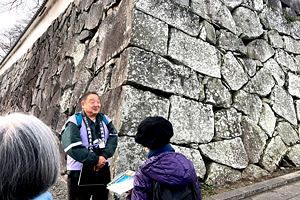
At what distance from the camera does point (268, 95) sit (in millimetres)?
5086

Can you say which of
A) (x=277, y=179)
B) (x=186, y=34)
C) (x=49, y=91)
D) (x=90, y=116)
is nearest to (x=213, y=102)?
(x=186, y=34)

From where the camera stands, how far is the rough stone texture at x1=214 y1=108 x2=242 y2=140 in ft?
13.6

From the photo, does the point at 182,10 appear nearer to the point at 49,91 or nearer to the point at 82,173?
the point at 82,173

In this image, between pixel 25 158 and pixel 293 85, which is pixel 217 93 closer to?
pixel 293 85

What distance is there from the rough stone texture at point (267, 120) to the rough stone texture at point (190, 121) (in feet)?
3.78

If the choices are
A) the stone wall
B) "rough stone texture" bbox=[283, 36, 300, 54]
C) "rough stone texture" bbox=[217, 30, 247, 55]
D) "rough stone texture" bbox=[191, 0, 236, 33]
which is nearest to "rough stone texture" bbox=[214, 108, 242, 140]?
the stone wall

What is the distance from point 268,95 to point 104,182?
3.43 m

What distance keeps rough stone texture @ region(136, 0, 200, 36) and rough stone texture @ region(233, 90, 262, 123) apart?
116 centimetres

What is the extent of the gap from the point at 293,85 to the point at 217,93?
2.16 m

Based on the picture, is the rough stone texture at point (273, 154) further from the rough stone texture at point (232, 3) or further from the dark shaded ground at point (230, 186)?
the rough stone texture at point (232, 3)

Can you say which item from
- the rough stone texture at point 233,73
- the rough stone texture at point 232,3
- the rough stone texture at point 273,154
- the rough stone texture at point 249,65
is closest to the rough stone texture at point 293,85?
the rough stone texture at point 249,65

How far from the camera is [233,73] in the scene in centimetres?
467

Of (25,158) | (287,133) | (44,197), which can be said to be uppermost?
(287,133)

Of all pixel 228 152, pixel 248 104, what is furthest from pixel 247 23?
pixel 228 152
